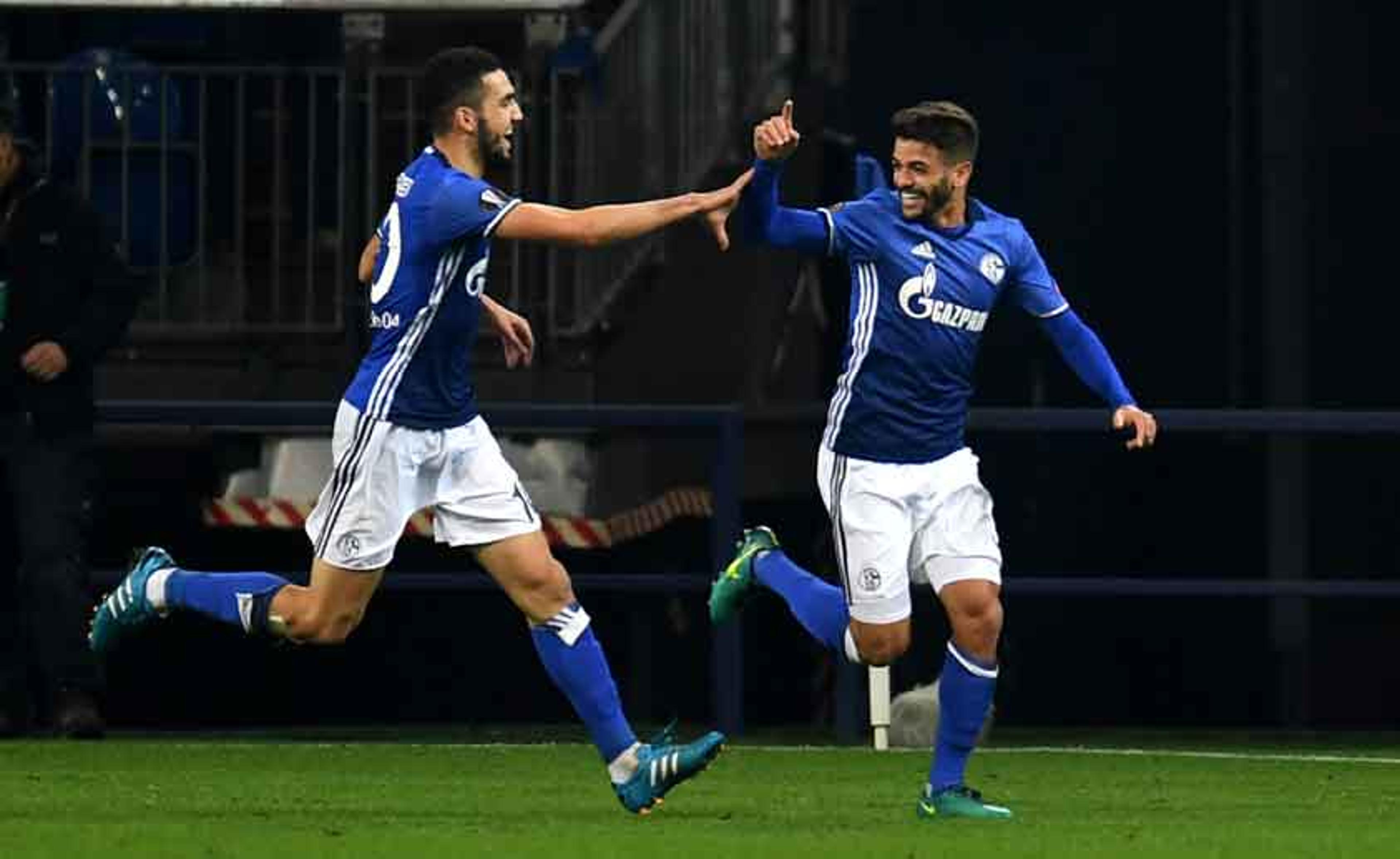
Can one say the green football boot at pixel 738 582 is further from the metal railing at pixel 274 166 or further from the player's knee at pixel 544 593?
the metal railing at pixel 274 166

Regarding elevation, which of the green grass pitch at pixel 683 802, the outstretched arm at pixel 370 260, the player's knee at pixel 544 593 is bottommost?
the green grass pitch at pixel 683 802

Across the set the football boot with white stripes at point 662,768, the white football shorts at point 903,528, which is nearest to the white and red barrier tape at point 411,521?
the white football shorts at point 903,528

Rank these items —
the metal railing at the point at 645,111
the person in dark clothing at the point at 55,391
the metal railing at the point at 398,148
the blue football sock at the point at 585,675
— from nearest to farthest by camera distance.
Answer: the blue football sock at the point at 585,675, the person in dark clothing at the point at 55,391, the metal railing at the point at 398,148, the metal railing at the point at 645,111

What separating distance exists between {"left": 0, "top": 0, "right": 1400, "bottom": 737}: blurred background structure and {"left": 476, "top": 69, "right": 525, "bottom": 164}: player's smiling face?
13.6 ft

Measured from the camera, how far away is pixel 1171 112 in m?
17.5

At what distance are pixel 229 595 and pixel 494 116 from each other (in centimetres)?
157

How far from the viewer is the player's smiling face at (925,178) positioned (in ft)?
43.2

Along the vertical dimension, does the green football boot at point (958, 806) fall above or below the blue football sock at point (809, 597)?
below

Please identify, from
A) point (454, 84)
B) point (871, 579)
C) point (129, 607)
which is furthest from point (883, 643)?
point (129, 607)

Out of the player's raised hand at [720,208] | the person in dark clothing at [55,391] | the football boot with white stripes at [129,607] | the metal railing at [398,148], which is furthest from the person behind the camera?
the metal railing at [398,148]

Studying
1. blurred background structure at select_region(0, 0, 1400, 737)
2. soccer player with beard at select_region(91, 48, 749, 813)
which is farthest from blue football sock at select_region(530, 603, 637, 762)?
blurred background structure at select_region(0, 0, 1400, 737)

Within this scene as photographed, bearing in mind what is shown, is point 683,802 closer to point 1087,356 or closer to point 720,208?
point 1087,356

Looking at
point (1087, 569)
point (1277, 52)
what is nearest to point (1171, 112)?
point (1277, 52)

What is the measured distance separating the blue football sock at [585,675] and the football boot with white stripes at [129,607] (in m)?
1.39
